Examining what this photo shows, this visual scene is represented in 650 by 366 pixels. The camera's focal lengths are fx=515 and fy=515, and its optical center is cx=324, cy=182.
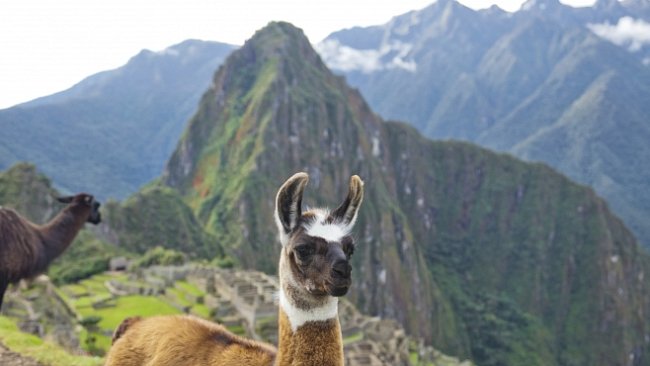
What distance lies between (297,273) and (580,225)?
142050 millimetres

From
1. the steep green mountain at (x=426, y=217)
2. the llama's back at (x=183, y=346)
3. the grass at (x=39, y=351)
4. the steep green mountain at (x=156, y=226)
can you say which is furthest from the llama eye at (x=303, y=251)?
the steep green mountain at (x=426, y=217)

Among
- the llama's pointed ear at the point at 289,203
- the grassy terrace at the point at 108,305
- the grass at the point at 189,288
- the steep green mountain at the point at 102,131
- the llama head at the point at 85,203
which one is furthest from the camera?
the steep green mountain at the point at 102,131

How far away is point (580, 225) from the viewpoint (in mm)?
129625

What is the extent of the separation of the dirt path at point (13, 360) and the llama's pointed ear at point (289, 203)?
5857 mm

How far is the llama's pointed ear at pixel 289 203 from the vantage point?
10.9 feet

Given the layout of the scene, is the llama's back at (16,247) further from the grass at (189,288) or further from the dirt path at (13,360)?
the grass at (189,288)

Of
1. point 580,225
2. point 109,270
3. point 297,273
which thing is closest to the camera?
point 297,273

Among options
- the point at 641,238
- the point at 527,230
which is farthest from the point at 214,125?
the point at 641,238

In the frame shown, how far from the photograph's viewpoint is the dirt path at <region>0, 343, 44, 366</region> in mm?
7270

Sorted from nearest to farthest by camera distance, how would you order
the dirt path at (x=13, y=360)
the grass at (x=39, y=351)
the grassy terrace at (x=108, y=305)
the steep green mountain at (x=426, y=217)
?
the dirt path at (x=13, y=360) → the grass at (x=39, y=351) → the grassy terrace at (x=108, y=305) → the steep green mountain at (x=426, y=217)

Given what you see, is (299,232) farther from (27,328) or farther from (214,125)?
(214,125)

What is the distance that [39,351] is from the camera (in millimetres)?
7832

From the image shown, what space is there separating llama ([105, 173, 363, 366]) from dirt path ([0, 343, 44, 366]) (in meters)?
4.67

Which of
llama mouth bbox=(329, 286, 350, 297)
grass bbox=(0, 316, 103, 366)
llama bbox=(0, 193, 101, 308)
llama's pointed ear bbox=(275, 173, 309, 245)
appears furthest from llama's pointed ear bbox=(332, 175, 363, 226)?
llama bbox=(0, 193, 101, 308)
